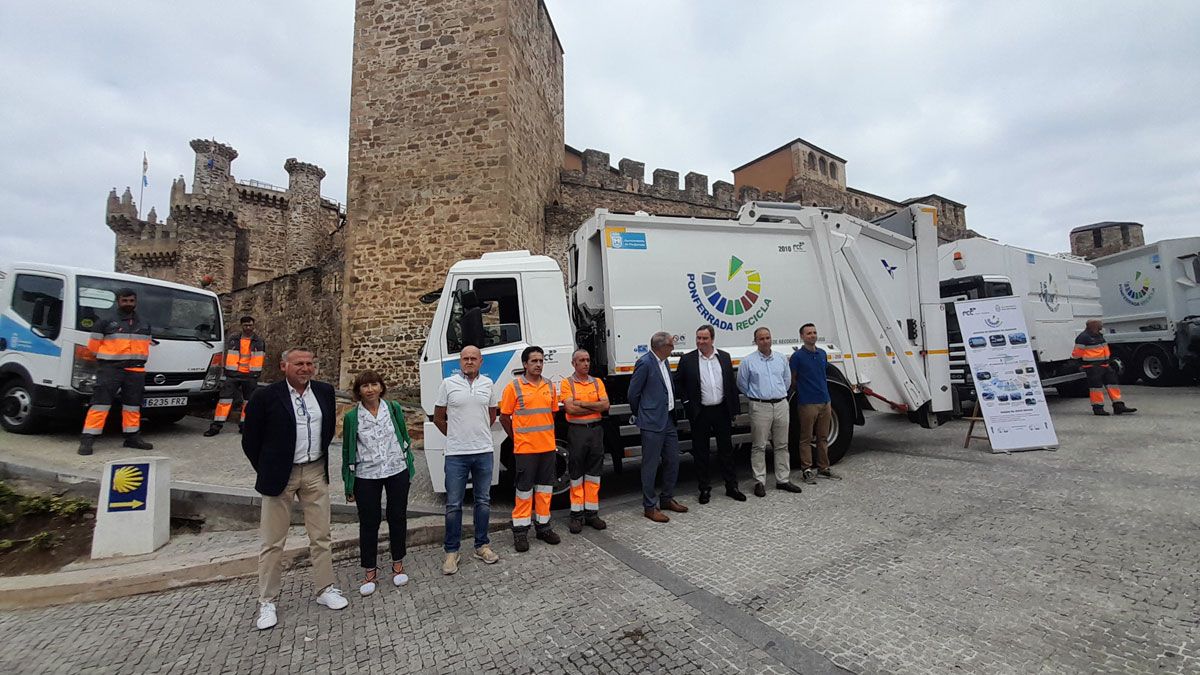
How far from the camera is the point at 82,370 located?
20.8 ft

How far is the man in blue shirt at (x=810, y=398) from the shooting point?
5465mm

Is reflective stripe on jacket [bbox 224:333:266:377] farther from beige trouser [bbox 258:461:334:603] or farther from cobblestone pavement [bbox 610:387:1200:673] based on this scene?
cobblestone pavement [bbox 610:387:1200:673]

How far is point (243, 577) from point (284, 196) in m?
30.7

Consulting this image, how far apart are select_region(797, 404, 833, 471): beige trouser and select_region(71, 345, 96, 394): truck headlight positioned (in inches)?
326

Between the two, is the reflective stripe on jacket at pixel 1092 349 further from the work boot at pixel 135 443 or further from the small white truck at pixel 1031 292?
the work boot at pixel 135 443

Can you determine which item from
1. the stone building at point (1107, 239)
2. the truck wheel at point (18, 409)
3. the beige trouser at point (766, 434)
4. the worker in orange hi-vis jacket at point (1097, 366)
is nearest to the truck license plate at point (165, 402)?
the truck wheel at point (18, 409)

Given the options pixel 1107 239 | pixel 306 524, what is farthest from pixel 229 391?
pixel 1107 239

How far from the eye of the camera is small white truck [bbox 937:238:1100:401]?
377 inches

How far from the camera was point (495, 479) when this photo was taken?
4.49 meters

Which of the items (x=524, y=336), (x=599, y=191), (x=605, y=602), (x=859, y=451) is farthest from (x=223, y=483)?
(x=599, y=191)

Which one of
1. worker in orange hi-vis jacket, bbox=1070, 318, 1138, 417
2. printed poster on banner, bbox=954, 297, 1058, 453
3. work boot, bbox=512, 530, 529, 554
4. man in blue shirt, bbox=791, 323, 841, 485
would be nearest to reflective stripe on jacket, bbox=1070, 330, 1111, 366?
worker in orange hi-vis jacket, bbox=1070, 318, 1138, 417

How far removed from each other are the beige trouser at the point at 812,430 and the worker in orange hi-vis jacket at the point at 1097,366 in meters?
5.97

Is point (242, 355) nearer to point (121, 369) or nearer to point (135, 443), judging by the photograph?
point (121, 369)

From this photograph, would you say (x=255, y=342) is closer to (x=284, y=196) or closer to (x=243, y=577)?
(x=243, y=577)
